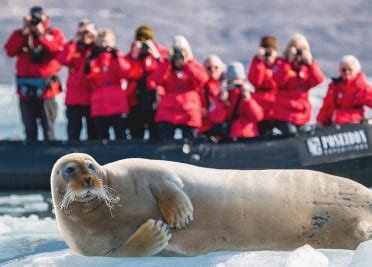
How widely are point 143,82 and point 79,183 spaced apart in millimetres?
5329

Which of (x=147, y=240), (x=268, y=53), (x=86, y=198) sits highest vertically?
(x=86, y=198)

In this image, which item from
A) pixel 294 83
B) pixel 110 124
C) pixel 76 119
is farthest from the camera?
pixel 76 119

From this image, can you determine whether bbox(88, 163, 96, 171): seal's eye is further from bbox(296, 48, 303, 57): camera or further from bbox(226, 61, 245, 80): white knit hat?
bbox(296, 48, 303, 57): camera

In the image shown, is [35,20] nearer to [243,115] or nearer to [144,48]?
[144,48]

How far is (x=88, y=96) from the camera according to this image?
459 inches

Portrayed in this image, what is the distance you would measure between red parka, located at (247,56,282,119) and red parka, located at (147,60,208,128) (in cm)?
53

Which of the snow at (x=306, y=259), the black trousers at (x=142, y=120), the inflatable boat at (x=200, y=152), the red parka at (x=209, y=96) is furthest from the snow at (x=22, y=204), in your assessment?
the snow at (x=306, y=259)

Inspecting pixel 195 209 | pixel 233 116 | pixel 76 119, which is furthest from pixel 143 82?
pixel 195 209

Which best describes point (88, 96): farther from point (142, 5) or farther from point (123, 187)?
point (142, 5)

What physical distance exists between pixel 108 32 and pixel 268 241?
485 cm

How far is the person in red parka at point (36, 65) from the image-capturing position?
11.5 m

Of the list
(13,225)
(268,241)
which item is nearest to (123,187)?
(268,241)

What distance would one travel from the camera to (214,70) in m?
11.6

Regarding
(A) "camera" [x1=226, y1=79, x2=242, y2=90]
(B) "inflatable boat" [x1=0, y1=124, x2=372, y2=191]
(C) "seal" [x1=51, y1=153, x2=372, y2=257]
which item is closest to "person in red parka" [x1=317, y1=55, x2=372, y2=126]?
(B) "inflatable boat" [x1=0, y1=124, x2=372, y2=191]
